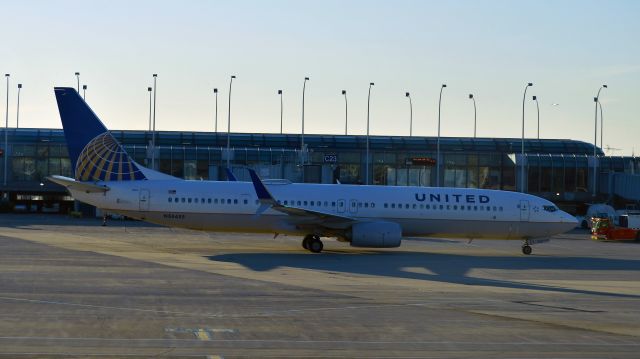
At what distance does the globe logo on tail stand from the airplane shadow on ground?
23.9 ft

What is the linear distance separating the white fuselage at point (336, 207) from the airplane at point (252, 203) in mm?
46

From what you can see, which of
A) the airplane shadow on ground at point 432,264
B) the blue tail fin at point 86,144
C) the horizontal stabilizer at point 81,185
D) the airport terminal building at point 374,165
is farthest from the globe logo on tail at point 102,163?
the airport terminal building at point 374,165

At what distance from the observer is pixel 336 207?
141 ft

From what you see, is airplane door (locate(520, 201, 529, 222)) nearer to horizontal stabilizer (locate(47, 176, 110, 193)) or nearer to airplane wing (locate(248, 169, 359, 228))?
airplane wing (locate(248, 169, 359, 228))

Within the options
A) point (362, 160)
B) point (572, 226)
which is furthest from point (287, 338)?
point (362, 160)

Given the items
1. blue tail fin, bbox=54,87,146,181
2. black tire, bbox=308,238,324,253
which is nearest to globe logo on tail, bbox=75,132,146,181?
blue tail fin, bbox=54,87,146,181

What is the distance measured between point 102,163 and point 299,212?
31.2 ft

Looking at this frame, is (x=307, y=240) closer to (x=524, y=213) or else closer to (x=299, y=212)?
(x=299, y=212)

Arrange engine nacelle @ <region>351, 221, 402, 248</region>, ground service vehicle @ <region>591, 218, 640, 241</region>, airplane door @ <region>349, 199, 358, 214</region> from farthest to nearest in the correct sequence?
ground service vehicle @ <region>591, 218, 640, 241</region> < airplane door @ <region>349, 199, 358, 214</region> < engine nacelle @ <region>351, 221, 402, 248</region>

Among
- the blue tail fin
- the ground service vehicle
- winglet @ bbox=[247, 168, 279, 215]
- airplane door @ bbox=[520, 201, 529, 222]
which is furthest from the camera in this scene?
the ground service vehicle

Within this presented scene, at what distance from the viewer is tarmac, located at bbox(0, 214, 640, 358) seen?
56.6ft

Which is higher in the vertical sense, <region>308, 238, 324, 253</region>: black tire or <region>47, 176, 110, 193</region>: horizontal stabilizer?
<region>47, 176, 110, 193</region>: horizontal stabilizer

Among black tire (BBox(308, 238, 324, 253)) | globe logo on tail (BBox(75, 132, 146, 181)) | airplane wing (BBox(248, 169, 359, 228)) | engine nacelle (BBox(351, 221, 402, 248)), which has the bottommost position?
black tire (BBox(308, 238, 324, 253))

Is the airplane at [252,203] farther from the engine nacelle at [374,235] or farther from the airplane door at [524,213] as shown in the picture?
the airplane door at [524,213]
